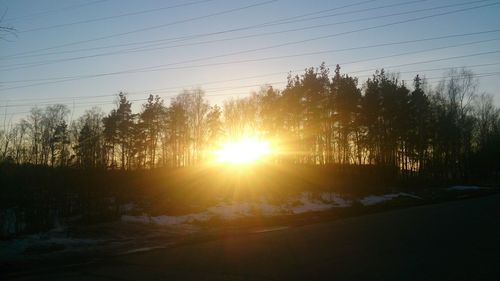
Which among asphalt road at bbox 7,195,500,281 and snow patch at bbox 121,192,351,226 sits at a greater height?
asphalt road at bbox 7,195,500,281

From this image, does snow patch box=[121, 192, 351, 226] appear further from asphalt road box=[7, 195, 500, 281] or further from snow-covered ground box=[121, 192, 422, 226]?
asphalt road box=[7, 195, 500, 281]

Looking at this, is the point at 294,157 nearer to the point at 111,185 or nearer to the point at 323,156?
the point at 323,156

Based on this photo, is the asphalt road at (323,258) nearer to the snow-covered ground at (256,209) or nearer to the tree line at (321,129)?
the snow-covered ground at (256,209)

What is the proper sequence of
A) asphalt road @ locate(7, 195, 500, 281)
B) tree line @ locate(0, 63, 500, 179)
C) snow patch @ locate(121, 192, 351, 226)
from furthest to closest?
tree line @ locate(0, 63, 500, 179) → snow patch @ locate(121, 192, 351, 226) → asphalt road @ locate(7, 195, 500, 281)

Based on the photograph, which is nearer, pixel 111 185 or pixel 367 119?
pixel 111 185

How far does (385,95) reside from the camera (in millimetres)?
67125

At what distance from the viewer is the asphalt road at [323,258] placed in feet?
31.3

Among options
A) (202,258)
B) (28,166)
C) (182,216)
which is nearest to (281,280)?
(202,258)

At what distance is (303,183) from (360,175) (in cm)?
1267

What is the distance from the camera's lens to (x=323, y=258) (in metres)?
11.3

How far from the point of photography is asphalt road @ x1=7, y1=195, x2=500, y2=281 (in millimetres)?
9531

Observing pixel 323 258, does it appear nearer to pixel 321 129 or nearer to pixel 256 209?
pixel 256 209

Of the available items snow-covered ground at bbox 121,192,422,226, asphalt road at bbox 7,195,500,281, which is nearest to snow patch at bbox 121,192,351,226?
snow-covered ground at bbox 121,192,422,226

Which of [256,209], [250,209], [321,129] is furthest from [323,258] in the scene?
[321,129]
